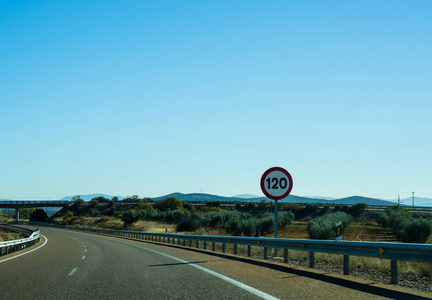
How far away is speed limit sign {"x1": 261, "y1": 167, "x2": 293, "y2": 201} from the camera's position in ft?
45.6

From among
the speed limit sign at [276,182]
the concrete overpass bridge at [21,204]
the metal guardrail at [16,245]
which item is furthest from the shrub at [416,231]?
the concrete overpass bridge at [21,204]

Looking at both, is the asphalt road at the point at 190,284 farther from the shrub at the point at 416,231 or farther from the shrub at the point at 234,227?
the shrub at the point at 234,227

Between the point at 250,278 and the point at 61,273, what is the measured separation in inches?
212

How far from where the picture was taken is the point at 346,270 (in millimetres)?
10555

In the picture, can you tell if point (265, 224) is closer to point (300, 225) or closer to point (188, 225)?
point (188, 225)

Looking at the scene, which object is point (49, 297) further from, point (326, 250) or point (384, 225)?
point (384, 225)

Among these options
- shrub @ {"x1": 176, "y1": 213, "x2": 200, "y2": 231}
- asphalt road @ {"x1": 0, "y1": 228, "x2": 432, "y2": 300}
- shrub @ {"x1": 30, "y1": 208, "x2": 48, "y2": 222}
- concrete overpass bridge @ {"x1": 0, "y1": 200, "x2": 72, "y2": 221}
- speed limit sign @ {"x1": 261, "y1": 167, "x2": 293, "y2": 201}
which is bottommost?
shrub @ {"x1": 30, "y1": 208, "x2": 48, "y2": 222}

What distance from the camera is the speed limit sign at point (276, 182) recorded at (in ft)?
45.6

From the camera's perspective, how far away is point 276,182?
14.1 metres

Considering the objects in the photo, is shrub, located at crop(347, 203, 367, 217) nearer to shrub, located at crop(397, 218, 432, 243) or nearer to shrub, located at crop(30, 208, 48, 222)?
shrub, located at crop(397, 218, 432, 243)

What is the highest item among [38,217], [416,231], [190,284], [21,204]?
[190,284]

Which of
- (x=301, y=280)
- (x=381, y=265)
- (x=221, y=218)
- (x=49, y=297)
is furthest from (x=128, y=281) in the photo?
(x=221, y=218)

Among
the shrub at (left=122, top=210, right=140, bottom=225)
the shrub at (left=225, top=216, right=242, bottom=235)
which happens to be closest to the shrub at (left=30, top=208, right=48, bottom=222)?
the shrub at (left=122, top=210, right=140, bottom=225)

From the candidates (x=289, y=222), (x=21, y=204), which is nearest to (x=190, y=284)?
(x=289, y=222)
